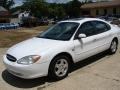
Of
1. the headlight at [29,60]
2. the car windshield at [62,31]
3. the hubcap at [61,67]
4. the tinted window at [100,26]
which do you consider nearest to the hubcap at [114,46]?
the tinted window at [100,26]

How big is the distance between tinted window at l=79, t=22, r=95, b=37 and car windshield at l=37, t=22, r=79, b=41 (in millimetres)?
196

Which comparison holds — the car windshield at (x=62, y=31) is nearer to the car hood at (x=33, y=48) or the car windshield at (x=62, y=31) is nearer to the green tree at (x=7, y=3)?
the car hood at (x=33, y=48)

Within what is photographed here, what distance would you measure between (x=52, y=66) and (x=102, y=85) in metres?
1.29

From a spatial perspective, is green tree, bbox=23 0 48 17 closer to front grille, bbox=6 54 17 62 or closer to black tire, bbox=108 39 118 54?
black tire, bbox=108 39 118 54

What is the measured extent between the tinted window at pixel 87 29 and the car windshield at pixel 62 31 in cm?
20

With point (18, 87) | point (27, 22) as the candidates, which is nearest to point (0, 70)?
point (18, 87)

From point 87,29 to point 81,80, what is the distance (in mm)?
1800

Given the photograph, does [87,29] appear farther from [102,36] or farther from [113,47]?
[113,47]

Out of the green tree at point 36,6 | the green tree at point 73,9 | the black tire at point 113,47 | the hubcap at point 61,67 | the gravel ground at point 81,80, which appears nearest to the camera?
the gravel ground at point 81,80

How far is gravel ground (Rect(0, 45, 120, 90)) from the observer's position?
5.46 meters

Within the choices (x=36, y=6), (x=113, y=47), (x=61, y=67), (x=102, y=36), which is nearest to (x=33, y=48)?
(x=61, y=67)

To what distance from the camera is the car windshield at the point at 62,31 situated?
21.2 ft

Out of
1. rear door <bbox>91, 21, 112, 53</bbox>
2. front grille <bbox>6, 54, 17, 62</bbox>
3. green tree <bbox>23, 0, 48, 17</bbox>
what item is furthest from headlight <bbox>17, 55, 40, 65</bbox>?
green tree <bbox>23, 0, 48, 17</bbox>

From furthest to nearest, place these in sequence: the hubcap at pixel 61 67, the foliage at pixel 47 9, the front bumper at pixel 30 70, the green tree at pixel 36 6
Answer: the foliage at pixel 47 9
the green tree at pixel 36 6
the hubcap at pixel 61 67
the front bumper at pixel 30 70
